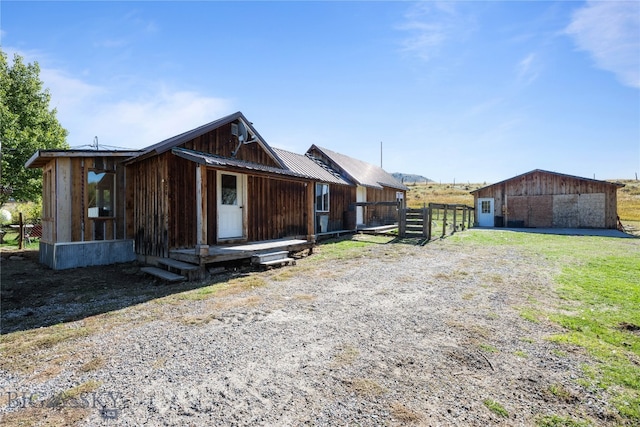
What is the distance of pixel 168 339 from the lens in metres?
3.95

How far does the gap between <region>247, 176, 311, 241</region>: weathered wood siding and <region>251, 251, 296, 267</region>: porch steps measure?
5.20 ft

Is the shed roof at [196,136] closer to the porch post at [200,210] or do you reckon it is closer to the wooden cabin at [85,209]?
the porch post at [200,210]

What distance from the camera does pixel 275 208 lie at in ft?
36.7

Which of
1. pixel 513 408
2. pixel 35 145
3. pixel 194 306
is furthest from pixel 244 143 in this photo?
pixel 35 145

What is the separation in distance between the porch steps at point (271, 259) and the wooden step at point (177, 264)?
155cm

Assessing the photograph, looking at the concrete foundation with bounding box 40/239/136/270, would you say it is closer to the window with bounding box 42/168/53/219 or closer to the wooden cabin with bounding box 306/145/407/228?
the window with bounding box 42/168/53/219

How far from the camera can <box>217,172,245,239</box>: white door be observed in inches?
366

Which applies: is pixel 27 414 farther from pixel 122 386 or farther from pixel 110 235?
pixel 110 235

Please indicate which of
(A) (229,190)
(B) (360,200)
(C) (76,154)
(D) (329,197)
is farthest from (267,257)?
(B) (360,200)

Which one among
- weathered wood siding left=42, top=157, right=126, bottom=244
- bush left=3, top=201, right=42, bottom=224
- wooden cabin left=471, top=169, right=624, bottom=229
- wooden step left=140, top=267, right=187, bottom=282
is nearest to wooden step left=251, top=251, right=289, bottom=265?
wooden step left=140, top=267, right=187, bottom=282

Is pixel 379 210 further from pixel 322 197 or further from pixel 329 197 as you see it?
pixel 322 197

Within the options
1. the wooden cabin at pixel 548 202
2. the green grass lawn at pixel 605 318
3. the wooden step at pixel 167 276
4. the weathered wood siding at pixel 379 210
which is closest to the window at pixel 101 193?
the wooden step at pixel 167 276

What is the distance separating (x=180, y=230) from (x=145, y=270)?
1.27 meters

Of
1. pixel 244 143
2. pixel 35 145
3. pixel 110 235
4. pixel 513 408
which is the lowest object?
pixel 513 408
